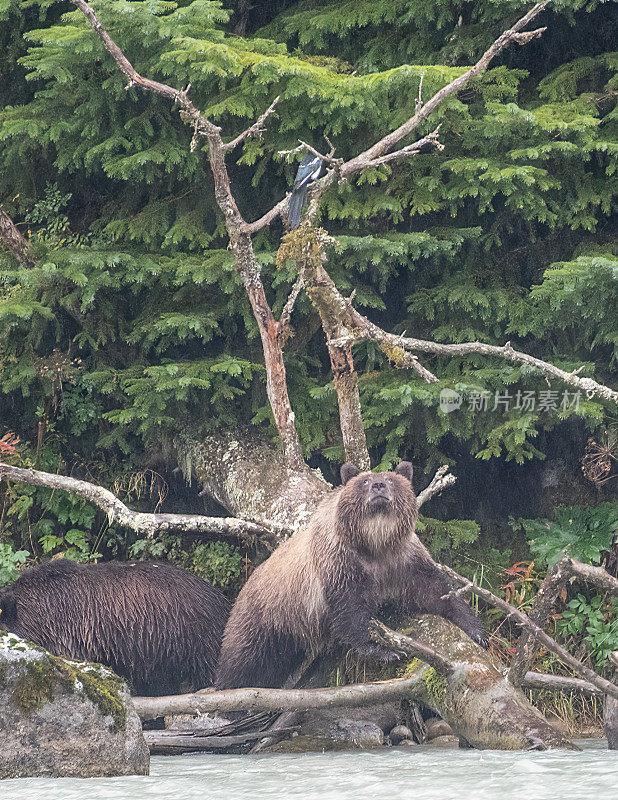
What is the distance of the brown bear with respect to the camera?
6633 millimetres

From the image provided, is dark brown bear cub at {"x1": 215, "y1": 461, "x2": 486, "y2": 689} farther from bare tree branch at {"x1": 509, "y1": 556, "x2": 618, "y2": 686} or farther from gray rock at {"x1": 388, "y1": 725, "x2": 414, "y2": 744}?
bare tree branch at {"x1": 509, "y1": 556, "x2": 618, "y2": 686}

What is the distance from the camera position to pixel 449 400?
7066 millimetres

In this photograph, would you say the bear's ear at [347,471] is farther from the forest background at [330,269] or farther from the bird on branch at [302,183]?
the bird on branch at [302,183]

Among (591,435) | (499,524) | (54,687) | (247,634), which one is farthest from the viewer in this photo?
(499,524)

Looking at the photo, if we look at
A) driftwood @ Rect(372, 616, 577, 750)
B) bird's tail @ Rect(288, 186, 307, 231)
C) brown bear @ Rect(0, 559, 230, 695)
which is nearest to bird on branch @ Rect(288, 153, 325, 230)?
bird's tail @ Rect(288, 186, 307, 231)

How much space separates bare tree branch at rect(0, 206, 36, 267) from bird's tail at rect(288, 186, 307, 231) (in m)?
2.35

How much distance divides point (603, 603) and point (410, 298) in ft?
9.79

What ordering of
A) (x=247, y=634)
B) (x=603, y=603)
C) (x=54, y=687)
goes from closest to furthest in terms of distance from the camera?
1. (x=54, y=687)
2. (x=247, y=634)
3. (x=603, y=603)

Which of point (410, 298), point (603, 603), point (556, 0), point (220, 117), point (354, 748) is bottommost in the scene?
point (354, 748)

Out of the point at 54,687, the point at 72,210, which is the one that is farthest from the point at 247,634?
the point at 72,210

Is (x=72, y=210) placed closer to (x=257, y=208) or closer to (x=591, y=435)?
(x=257, y=208)

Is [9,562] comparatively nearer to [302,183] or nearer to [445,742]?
[445,742]

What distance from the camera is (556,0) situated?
7.06 m

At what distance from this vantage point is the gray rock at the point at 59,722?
14.6 ft
